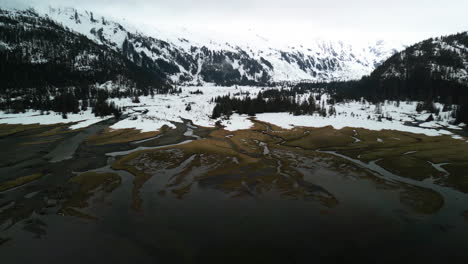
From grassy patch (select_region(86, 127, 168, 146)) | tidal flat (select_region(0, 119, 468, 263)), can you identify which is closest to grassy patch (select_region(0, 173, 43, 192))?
tidal flat (select_region(0, 119, 468, 263))

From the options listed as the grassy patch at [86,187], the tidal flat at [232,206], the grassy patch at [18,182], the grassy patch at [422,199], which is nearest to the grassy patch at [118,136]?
the tidal flat at [232,206]

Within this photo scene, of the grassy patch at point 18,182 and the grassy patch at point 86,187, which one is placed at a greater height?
the grassy patch at point 18,182

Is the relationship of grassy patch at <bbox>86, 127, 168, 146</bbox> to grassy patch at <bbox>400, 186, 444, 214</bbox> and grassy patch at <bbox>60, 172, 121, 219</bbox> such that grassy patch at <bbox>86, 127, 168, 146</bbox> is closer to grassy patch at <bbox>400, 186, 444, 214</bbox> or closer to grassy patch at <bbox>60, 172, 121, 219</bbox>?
grassy patch at <bbox>60, 172, 121, 219</bbox>

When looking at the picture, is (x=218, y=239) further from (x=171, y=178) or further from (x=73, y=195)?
(x=73, y=195)

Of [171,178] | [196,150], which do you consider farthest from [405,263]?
[196,150]

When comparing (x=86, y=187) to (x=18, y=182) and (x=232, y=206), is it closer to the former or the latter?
(x=18, y=182)

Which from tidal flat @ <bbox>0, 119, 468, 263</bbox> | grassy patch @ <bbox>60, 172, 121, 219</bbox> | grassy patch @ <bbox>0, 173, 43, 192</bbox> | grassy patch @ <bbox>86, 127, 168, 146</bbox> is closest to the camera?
tidal flat @ <bbox>0, 119, 468, 263</bbox>

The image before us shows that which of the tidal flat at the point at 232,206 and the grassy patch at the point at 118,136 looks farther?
the grassy patch at the point at 118,136

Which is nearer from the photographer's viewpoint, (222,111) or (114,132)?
(114,132)

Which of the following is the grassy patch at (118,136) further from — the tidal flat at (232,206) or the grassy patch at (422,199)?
the grassy patch at (422,199)
